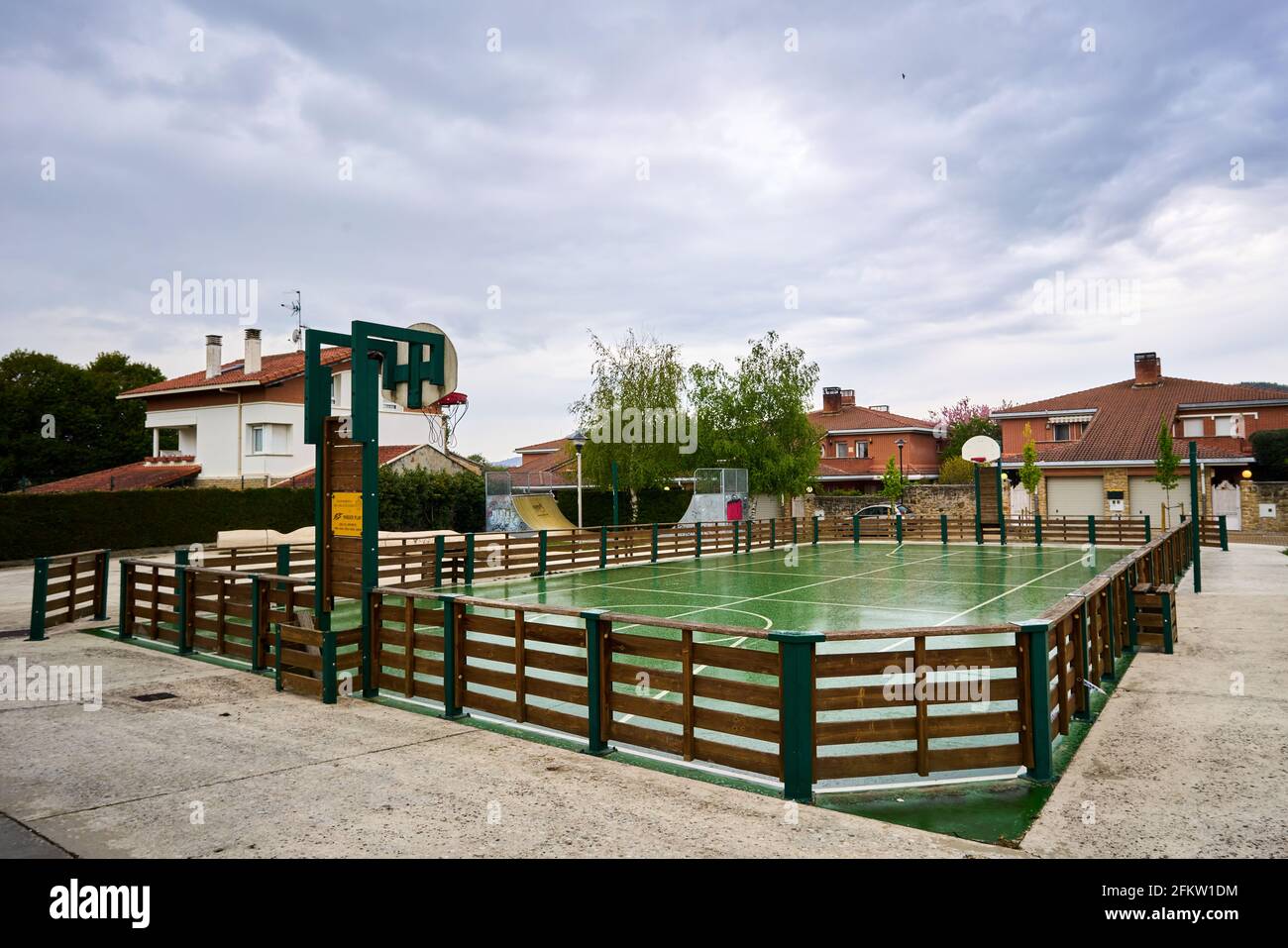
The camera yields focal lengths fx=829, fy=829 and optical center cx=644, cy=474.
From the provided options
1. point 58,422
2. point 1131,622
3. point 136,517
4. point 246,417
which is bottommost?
point 1131,622

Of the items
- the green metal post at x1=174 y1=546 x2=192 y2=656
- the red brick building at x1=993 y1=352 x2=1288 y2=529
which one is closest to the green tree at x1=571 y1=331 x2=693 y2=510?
the red brick building at x1=993 y1=352 x2=1288 y2=529

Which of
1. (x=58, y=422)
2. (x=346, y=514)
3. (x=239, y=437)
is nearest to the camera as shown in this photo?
(x=346, y=514)

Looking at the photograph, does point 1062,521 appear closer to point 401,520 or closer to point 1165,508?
point 1165,508

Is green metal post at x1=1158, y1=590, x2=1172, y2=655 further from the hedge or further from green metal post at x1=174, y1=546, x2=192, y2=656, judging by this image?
the hedge

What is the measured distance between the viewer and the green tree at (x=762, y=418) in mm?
38438

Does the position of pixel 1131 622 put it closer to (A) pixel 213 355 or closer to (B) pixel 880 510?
(B) pixel 880 510

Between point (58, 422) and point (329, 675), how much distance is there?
47.1 meters

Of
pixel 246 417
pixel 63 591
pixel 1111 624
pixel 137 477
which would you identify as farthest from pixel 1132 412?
pixel 137 477

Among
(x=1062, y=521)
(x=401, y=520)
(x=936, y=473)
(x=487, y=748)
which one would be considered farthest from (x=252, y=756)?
(x=936, y=473)

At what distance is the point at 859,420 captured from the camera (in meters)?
54.5

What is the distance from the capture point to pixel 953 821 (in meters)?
4.72

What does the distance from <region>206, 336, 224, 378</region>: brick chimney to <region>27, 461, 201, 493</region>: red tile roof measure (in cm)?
468

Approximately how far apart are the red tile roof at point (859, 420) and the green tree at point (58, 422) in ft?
133

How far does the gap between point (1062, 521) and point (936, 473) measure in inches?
930
